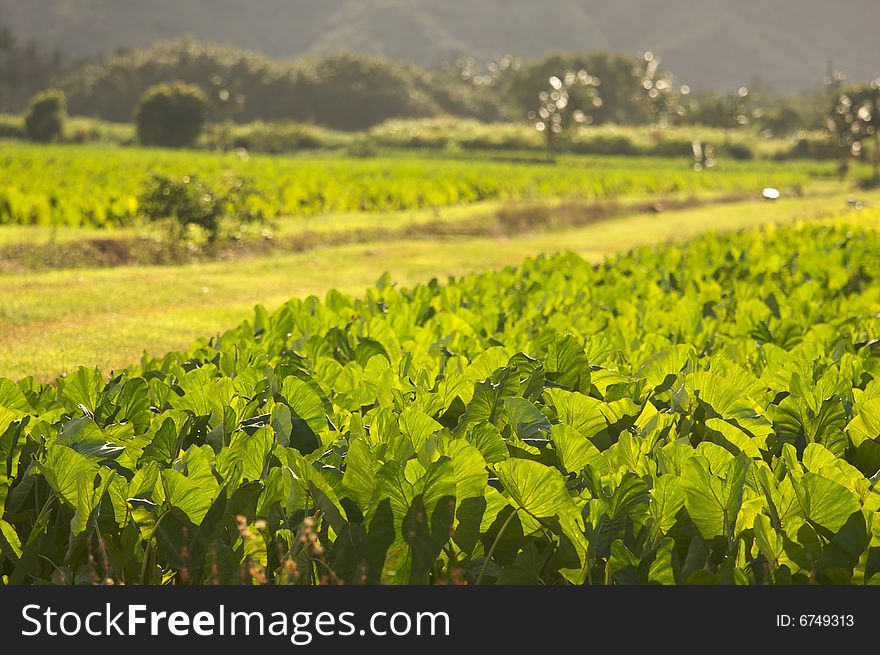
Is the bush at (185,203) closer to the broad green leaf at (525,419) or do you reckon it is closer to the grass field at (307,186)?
the grass field at (307,186)

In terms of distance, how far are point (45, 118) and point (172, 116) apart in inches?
337

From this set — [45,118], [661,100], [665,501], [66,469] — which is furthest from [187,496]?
[661,100]

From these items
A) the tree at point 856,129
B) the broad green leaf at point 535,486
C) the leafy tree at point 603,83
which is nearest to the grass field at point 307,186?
the tree at point 856,129

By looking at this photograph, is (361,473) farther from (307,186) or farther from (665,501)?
(307,186)

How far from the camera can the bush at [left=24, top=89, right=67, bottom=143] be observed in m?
64.0

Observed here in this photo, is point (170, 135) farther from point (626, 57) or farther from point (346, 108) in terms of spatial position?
point (626, 57)

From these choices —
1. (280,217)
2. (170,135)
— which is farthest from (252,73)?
(280,217)

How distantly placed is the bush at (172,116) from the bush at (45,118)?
5.27 metres

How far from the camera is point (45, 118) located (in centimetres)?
6450

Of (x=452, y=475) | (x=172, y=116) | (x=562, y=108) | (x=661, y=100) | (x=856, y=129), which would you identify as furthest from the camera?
(x=661, y=100)

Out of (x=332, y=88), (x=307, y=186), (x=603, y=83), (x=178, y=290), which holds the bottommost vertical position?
(x=178, y=290)

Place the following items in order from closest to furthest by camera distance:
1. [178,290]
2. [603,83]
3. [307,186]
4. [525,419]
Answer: [525,419] < [178,290] < [307,186] < [603,83]

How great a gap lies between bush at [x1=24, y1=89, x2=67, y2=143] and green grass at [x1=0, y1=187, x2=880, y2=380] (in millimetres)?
50269

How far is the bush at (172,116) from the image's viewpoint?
63.5 metres
